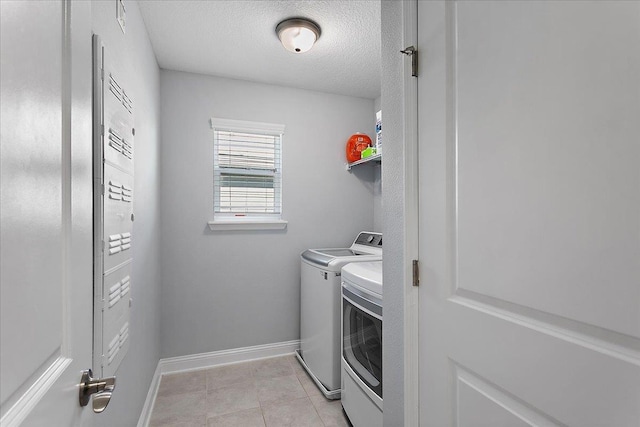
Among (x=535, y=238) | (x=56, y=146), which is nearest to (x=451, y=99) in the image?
(x=535, y=238)

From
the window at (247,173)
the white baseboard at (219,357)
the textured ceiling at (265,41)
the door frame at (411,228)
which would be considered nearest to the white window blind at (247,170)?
the window at (247,173)

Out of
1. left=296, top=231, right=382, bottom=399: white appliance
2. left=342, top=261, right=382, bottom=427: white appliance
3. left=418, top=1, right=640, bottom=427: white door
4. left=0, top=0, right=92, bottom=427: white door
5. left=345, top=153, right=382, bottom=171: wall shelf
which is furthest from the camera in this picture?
left=345, top=153, right=382, bottom=171: wall shelf

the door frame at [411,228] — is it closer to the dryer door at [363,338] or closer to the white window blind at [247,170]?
the dryer door at [363,338]

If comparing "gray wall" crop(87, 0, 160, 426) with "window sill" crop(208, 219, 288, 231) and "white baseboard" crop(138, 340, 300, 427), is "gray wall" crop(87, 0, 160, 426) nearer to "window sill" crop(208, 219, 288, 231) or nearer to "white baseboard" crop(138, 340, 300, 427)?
"white baseboard" crop(138, 340, 300, 427)

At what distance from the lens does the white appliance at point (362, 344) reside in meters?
1.58

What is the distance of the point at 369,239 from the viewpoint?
2941 mm

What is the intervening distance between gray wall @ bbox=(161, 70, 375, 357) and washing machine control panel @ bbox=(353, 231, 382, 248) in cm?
18

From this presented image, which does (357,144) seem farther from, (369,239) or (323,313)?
(323,313)

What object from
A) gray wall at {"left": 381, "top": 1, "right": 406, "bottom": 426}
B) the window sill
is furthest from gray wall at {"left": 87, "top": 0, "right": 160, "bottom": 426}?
gray wall at {"left": 381, "top": 1, "right": 406, "bottom": 426}

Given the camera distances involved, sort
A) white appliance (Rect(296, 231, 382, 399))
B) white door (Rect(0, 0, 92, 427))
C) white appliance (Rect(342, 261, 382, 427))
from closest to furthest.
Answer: white door (Rect(0, 0, 92, 427)), white appliance (Rect(342, 261, 382, 427)), white appliance (Rect(296, 231, 382, 399))

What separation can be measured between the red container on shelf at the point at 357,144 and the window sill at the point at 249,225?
0.94 metres

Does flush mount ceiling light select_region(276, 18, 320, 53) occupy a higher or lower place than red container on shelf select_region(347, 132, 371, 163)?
higher

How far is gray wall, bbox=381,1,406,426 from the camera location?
3.85ft

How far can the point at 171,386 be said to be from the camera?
242 centimetres
